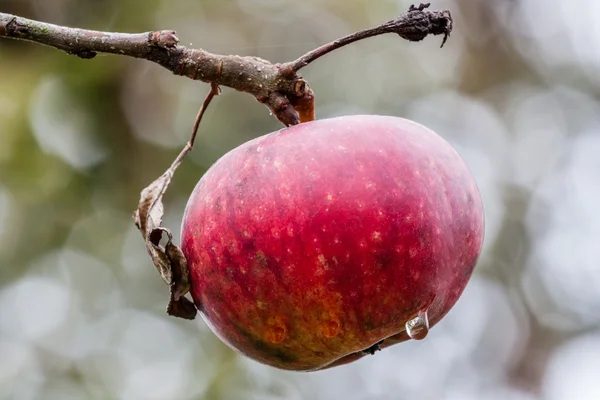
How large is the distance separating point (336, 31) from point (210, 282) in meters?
4.07

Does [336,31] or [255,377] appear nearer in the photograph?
[255,377]

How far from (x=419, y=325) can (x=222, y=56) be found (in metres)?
0.45

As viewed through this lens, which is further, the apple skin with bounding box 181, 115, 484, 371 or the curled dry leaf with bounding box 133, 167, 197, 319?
the curled dry leaf with bounding box 133, 167, 197, 319

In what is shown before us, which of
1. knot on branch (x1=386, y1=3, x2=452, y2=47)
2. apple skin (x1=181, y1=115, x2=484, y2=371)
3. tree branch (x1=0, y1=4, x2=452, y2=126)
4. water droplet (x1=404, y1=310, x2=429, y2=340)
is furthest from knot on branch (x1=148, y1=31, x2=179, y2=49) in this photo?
water droplet (x1=404, y1=310, x2=429, y2=340)

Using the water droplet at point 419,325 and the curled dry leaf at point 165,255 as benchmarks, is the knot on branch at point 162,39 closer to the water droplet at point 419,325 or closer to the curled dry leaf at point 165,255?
the curled dry leaf at point 165,255

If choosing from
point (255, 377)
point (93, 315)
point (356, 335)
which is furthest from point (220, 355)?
point (356, 335)

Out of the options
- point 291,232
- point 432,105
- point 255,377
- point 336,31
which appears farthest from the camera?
point 432,105

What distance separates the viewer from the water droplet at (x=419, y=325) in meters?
0.98

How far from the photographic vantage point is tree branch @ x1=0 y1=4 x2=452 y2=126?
957 millimetres

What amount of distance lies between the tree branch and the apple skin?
8 cm

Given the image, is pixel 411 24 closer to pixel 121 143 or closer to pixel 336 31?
pixel 121 143

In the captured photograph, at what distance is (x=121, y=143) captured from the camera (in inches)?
173

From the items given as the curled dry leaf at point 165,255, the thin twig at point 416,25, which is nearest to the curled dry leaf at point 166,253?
the curled dry leaf at point 165,255

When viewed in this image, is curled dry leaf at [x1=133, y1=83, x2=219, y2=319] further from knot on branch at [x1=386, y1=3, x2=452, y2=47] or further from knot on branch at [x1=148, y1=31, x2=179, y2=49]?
knot on branch at [x1=386, y1=3, x2=452, y2=47]
